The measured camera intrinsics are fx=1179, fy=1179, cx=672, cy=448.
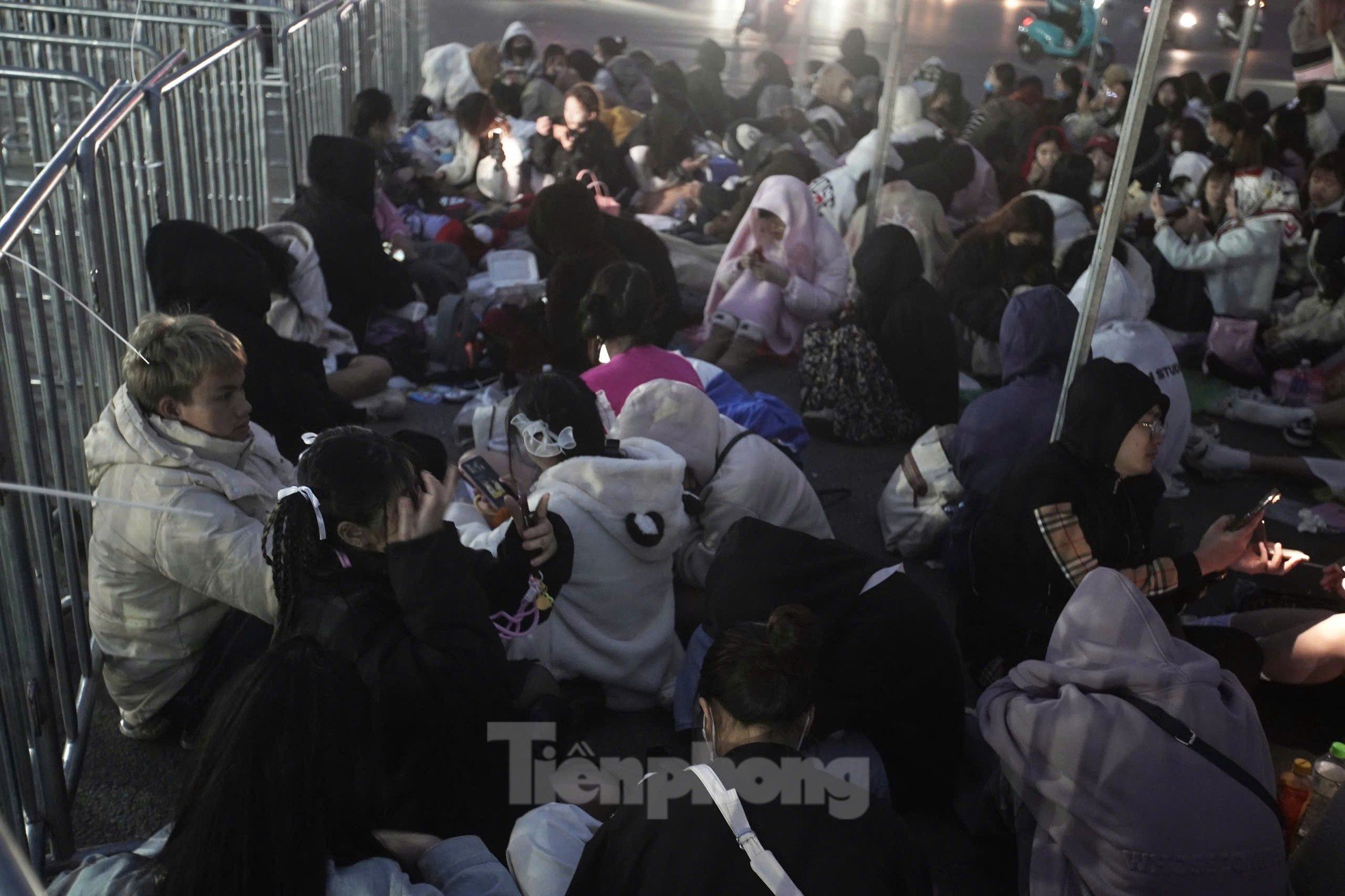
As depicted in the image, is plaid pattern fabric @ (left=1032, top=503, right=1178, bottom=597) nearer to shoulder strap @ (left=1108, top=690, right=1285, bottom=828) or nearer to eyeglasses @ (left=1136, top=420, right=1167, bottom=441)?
eyeglasses @ (left=1136, top=420, right=1167, bottom=441)

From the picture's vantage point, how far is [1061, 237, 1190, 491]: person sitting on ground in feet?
15.9

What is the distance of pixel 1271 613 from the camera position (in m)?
3.90

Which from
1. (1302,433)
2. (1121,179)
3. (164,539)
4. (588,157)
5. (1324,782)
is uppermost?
(1121,179)

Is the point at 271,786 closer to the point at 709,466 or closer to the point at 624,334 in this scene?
the point at 709,466

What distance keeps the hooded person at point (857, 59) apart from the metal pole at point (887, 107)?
20.1ft

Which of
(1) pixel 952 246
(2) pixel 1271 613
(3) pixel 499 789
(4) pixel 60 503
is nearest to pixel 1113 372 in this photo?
(2) pixel 1271 613

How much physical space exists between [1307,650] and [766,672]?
2.30 metres

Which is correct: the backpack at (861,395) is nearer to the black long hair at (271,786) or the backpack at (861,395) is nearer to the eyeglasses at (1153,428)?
the eyeglasses at (1153,428)

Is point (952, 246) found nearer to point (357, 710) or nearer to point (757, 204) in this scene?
point (757, 204)

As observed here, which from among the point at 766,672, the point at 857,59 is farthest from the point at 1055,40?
the point at 766,672

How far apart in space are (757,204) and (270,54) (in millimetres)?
4345

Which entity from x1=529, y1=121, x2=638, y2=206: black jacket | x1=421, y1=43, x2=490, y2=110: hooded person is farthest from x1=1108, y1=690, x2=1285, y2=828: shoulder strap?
x1=421, y1=43, x2=490, y2=110: hooded person

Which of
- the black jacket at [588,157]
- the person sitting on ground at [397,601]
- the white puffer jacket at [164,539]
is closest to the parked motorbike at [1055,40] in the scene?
the black jacket at [588,157]

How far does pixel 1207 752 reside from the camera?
2391 millimetres
